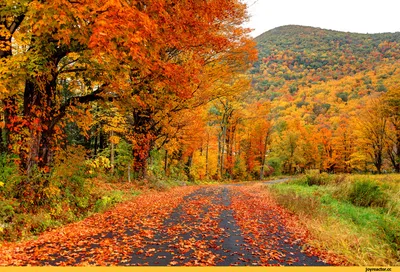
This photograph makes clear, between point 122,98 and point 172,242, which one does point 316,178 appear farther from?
point 172,242

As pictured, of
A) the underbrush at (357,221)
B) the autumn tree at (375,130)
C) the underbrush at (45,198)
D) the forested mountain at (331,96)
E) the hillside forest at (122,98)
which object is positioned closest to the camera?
the underbrush at (357,221)

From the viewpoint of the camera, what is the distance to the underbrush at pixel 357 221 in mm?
6094

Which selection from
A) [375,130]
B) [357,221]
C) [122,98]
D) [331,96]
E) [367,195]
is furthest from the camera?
[331,96]

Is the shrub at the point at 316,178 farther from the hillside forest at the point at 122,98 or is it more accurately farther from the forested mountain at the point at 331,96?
the forested mountain at the point at 331,96

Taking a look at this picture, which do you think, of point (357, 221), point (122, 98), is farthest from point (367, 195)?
point (122, 98)

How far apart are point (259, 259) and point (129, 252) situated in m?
2.52

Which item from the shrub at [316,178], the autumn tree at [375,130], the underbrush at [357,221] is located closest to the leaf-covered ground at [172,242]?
the underbrush at [357,221]

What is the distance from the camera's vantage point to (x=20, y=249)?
5.80m

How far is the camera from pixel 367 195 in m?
13.1

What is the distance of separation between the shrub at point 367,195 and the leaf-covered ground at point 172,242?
5.20 m

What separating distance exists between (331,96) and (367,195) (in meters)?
73.4

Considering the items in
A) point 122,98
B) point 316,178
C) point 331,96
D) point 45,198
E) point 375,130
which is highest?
point 331,96

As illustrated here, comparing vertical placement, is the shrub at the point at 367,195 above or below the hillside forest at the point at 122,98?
below

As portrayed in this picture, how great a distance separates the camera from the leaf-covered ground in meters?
5.42
